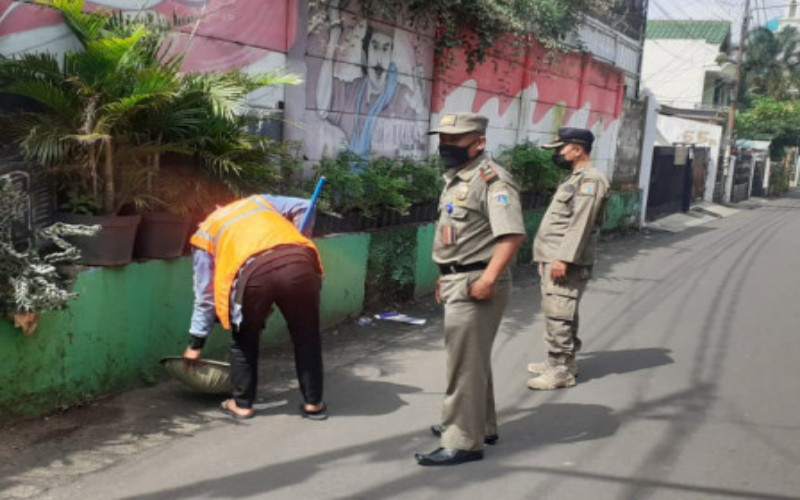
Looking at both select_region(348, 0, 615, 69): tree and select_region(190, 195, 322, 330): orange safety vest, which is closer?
select_region(190, 195, 322, 330): orange safety vest

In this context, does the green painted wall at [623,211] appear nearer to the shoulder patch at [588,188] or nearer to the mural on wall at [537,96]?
the mural on wall at [537,96]

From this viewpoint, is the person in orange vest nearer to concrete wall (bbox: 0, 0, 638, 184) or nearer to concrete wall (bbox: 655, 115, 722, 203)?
concrete wall (bbox: 0, 0, 638, 184)

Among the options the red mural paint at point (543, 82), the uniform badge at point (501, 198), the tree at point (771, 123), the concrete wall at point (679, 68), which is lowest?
the uniform badge at point (501, 198)

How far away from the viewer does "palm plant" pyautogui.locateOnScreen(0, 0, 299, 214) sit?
14.1 ft

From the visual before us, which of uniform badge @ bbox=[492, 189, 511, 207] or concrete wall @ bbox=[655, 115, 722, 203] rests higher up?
concrete wall @ bbox=[655, 115, 722, 203]

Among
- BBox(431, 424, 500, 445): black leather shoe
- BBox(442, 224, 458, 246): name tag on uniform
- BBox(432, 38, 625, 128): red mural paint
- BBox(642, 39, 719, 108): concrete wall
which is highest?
BBox(642, 39, 719, 108): concrete wall

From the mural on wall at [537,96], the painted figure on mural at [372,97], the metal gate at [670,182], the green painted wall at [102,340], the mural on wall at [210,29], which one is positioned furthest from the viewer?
the metal gate at [670,182]

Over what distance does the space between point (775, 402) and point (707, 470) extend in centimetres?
152

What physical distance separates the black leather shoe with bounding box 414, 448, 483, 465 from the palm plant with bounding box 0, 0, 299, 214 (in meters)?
2.21

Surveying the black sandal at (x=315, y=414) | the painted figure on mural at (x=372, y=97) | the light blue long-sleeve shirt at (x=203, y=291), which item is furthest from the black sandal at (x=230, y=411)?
the painted figure on mural at (x=372, y=97)

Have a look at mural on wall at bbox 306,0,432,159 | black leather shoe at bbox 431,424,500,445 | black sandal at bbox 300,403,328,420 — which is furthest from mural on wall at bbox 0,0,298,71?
black leather shoe at bbox 431,424,500,445

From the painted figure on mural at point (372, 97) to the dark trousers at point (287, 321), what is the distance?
3.30 m

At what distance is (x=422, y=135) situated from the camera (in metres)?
9.02

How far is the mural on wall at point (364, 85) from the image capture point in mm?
7160
